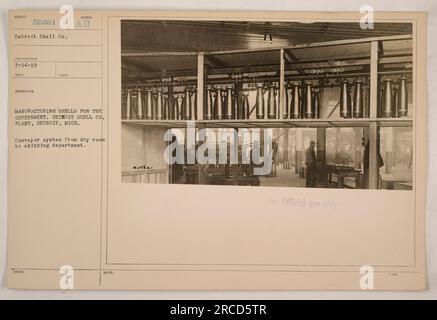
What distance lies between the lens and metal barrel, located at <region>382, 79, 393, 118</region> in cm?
93

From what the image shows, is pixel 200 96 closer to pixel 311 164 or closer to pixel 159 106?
pixel 159 106

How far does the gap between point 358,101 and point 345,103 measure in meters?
0.03

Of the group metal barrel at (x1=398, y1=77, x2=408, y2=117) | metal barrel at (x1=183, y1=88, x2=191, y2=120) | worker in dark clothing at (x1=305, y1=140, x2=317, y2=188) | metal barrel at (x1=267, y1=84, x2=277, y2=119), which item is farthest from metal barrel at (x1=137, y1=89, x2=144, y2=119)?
metal barrel at (x1=398, y1=77, x2=408, y2=117)

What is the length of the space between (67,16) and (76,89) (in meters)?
0.18

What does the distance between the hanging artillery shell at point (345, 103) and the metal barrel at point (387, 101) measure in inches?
3.2

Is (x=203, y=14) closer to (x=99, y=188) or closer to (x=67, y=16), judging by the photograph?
(x=67, y=16)

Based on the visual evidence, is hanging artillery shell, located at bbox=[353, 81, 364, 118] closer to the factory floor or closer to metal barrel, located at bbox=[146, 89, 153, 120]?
the factory floor

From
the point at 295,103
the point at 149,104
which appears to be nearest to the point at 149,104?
the point at 149,104

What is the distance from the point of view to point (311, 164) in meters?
0.94

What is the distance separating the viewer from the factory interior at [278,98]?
936 mm

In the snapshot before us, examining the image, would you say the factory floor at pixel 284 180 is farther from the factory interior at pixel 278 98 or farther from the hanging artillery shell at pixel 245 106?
the hanging artillery shell at pixel 245 106

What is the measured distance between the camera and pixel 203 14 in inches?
37.5

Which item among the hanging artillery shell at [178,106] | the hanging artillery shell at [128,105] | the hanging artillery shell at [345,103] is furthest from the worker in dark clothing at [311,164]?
the hanging artillery shell at [128,105]

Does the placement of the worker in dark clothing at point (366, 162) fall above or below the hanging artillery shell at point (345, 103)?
below
